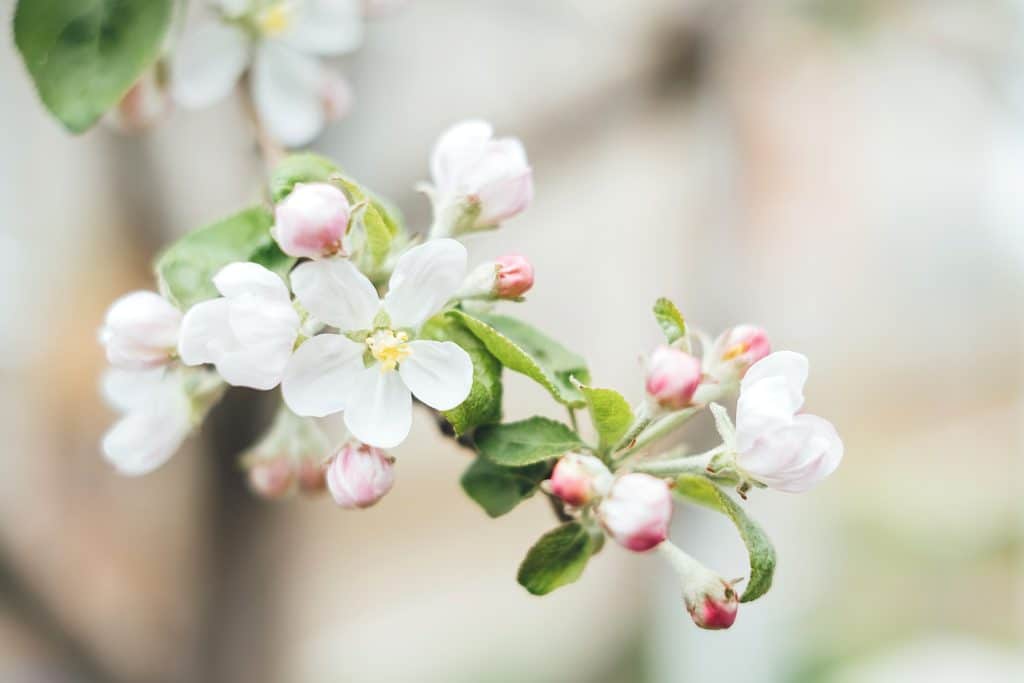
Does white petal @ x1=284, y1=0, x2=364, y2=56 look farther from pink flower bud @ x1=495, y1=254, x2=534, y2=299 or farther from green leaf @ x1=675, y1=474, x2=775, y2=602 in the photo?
green leaf @ x1=675, y1=474, x2=775, y2=602

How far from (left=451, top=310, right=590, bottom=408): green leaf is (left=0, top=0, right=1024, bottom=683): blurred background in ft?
4.28

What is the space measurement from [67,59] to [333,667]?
306cm

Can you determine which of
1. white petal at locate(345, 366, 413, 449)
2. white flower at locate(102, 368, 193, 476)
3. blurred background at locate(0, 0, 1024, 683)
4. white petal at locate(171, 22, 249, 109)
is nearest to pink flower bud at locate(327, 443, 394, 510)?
white petal at locate(345, 366, 413, 449)

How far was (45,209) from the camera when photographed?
2.85 metres

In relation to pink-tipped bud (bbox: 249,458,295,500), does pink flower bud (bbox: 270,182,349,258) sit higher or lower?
higher

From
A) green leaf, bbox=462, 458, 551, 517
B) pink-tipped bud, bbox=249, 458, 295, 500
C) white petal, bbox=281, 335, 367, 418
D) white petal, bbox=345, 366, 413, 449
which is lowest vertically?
pink-tipped bud, bbox=249, 458, 295, 500

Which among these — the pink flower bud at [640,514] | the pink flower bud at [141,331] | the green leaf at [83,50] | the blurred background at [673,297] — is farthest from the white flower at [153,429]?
the blurred background at [673,297]

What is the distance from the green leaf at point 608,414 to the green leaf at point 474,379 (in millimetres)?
44

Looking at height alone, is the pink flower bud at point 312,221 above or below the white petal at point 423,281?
above

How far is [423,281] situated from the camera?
441 mm

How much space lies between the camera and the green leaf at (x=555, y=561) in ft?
1.49

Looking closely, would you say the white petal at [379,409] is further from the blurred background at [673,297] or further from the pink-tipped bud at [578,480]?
the blurred background at [673,297]

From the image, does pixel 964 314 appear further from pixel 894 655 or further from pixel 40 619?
pixel 40 619

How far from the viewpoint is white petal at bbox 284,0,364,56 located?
70cm
